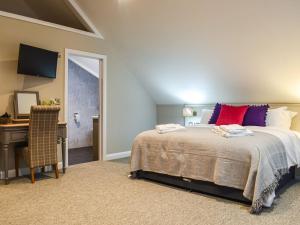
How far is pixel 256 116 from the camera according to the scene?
437cm

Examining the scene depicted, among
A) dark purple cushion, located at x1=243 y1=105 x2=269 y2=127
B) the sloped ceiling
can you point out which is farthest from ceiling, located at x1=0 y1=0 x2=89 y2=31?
dark purple cushion, located at x1=243 y1=105 x2=269 y2=127

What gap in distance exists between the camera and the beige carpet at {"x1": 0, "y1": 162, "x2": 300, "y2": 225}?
2.57 metres

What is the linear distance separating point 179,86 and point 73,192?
3.13 m

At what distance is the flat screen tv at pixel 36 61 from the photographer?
410 centimetres

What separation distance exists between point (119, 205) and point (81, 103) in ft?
15.0

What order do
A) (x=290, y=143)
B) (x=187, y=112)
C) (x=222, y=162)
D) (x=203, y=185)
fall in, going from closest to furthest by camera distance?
1. (x=222, y=162)
2. (x=203, y=185)
3. (x=290, y=143)
4. (x=187, y=112)

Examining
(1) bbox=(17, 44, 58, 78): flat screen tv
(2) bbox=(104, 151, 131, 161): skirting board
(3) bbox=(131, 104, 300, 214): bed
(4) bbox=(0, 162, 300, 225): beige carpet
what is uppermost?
(1) bbox=(17, 44, 58, 78): flat screen tv

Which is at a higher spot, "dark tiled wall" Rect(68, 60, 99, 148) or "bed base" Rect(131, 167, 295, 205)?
"dark tiled wall" Rect(68, 60, 99, 148)

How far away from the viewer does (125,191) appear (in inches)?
134

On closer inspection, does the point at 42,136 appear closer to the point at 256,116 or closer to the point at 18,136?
the point at 18,136

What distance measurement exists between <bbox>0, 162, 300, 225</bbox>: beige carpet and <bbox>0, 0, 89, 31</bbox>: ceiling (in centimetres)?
299

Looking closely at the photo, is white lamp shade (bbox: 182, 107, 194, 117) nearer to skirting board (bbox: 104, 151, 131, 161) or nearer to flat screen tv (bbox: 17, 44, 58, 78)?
skirting board (bbox: 104, 151, 131, 161)

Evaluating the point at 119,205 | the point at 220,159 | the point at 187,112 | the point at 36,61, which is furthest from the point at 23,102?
the point at 187,112

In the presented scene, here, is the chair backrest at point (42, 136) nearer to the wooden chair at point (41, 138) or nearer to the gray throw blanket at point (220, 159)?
the wooden chair at point (41, 138)
